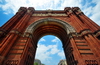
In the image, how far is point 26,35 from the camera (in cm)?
808

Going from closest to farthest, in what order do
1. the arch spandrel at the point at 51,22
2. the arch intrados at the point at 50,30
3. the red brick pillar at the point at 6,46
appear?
the red brick pillar at the point at 6,46, the arch spandrel at the point at 51,22, the arch intrados at the point at 50,30

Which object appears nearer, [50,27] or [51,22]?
[51,22]

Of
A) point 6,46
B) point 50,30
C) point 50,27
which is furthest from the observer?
point 50,30

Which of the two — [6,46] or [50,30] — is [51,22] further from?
[6,46]

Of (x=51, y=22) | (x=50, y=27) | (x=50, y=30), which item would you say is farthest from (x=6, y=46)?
(x=50, y=30)

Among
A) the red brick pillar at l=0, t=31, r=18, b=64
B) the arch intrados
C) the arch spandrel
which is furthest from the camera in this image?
the arch intrados

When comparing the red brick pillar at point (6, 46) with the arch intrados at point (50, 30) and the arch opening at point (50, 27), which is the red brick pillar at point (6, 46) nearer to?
the arch opening at point (50, 27)

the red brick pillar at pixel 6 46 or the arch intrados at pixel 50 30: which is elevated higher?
the arch intrados at pixel 50 30

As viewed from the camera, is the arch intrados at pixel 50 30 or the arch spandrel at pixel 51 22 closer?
the arch spandrel at pixel 51 22

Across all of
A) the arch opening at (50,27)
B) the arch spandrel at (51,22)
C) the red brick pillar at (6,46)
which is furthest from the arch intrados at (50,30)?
the red brick pillar at (6,46)

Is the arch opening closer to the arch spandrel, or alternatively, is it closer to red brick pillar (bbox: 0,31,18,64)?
the arch spandrel

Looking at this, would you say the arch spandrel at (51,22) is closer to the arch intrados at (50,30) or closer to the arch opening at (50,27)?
the arch opening at (50,27)

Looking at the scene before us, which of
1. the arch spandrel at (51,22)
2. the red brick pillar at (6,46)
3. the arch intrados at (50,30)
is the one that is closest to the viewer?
the red brick pillar at (6,46)

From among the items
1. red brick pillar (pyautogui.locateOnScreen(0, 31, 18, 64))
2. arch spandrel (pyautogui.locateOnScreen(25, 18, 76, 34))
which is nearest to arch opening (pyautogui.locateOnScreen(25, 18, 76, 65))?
arch spandrel (pyautogui.locateOnScreen(25, 18, 76, 34))
